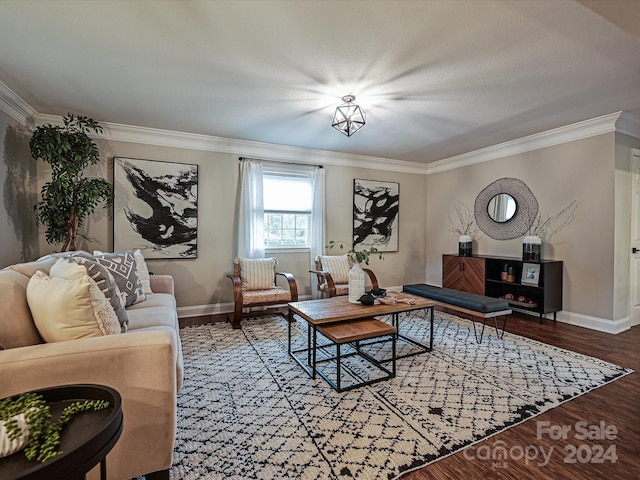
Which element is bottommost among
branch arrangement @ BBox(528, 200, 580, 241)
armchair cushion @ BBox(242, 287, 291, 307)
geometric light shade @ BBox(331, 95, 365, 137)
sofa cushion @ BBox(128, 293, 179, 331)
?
armchair cushion @ BBox(242, 287, 291, 307)

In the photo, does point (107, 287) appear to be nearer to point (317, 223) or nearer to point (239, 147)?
point (239, 147)

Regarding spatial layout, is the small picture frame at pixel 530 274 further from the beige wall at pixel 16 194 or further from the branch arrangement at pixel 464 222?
the beige wall at pixel 16 194

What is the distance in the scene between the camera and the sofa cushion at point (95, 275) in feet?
4.91

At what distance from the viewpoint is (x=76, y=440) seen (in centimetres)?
86

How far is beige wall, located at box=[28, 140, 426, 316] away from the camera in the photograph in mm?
3873

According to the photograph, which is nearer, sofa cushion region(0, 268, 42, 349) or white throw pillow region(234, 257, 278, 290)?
sofa cushion region(0, 268, 42, 349)

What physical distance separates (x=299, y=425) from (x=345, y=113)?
272 cm

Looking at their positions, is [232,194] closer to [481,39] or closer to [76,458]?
[481,39]

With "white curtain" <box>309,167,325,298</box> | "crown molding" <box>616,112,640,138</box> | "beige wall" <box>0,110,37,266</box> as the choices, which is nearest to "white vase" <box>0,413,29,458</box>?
"beige wall" <box>0,110,37,266</box>

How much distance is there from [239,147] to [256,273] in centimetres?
191

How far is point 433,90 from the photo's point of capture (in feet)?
9.29

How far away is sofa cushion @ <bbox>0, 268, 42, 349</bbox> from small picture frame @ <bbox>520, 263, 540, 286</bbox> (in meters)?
4.77

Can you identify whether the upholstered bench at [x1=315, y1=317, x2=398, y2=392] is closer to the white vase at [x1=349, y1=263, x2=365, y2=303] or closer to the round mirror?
the white vase at [x1=349, y1=263, x2=365, y2=303]

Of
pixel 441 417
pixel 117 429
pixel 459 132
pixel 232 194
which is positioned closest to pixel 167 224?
pixel 232 194
